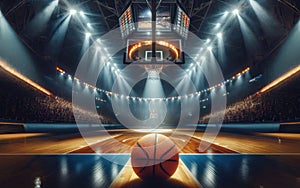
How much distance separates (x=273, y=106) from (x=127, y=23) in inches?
415

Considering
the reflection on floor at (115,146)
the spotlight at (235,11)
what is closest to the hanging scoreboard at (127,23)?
the spotlight at (235,11)

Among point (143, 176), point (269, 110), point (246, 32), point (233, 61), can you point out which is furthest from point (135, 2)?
point (143, 176)

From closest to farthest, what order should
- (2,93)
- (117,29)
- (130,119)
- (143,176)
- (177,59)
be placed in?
(143,176)
(2,93)
(177,59)
(117,29)
(130,119)

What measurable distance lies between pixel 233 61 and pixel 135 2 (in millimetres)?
8803

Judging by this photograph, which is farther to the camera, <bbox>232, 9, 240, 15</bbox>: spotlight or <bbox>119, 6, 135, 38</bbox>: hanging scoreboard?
<bbox>119, 6, 135, 38</bbox>: hanging scoreboard

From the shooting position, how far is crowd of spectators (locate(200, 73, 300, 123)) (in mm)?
8852

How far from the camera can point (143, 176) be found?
195 cm

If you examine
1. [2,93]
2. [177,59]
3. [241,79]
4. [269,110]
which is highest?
[177,59]

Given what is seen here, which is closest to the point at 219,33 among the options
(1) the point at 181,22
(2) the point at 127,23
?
(1) the point at 181,22

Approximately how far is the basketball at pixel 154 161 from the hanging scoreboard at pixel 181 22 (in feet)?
40.2

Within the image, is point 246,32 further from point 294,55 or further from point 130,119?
point 130,119

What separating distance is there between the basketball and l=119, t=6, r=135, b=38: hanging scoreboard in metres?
12.4

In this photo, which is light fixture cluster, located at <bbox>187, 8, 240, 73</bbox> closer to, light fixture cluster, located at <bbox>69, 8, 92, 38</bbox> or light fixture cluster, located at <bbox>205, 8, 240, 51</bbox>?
light fixture cluster, located at <bbox>205, 8, 240, 51</bbox>

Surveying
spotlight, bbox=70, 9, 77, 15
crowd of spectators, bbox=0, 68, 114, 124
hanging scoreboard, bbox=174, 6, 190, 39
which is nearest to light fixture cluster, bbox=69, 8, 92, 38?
spotlight, bbox=70, 9, 77, 15
